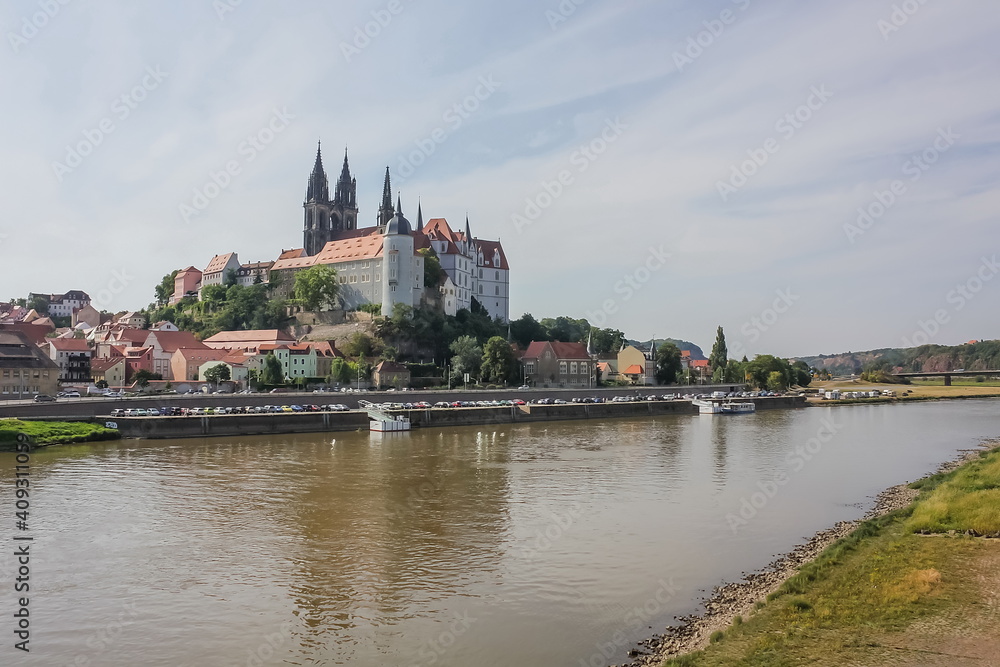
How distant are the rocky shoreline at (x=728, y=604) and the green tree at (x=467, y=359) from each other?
59.4 metres

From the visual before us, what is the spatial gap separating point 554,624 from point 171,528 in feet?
41.2

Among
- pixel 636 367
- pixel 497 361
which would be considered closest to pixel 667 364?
pixel 636 367

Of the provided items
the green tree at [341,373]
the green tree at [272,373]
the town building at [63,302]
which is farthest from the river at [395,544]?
the town building at [63,302]

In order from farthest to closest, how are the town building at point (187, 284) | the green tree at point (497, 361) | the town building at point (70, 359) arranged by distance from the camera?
1. the town building at point (187, 284)
2. the green tree at point (497, 361)
3. the town building at point (70, 359)

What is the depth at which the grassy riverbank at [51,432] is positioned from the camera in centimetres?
3725

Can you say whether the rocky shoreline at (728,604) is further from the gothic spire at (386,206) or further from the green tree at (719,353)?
the gothic spire at (386,206)

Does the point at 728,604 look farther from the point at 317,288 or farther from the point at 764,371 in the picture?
the point at 764,371

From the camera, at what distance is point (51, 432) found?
1549 inches

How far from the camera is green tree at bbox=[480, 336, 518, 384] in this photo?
79438 millimetres

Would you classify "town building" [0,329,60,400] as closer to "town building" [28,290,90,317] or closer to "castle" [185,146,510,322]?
"castle" [185,146,510,322]

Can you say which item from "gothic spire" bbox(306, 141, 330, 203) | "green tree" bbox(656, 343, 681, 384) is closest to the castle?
"gothic spire" bbox(306, 141, 330, 203)

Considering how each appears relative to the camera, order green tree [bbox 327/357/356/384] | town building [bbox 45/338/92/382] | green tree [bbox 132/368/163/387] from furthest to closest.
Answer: town building [bbox 45/338/92/382], green tree [bbox 327/357/356/384], green tree [bbox 132/368/163/387]

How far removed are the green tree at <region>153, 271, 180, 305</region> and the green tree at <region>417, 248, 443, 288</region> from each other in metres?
51.7

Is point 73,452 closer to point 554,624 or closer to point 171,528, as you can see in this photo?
point 171,528
